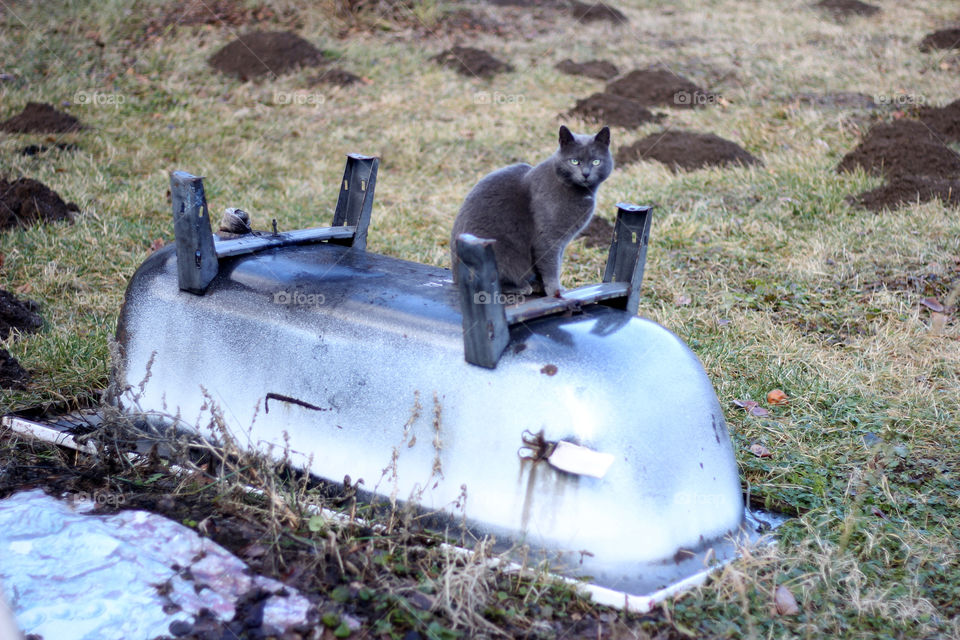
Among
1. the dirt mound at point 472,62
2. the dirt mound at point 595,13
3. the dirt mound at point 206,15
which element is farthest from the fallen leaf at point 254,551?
the dirt mound at point 595,13

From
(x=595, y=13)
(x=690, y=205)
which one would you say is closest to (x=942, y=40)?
(x=595, y=13)

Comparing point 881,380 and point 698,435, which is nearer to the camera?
point 698,435

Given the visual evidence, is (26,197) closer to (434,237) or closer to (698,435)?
(434,237)

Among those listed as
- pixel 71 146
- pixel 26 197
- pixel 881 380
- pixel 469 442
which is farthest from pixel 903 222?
A: pixel 71 146

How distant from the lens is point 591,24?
12.4 metres

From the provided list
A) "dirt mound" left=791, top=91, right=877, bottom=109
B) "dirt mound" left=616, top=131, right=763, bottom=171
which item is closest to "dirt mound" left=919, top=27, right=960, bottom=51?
"dirt mound" left=791, top=91, right=877, bottom=109

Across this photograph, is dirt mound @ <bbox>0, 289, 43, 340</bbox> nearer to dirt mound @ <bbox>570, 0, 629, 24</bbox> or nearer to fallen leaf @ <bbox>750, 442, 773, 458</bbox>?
fallen leaf @ <bbox>750, 442, 773, 458</bbox>

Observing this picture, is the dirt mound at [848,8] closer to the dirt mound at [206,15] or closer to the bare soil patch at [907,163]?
the bare soil patch at [907,163]

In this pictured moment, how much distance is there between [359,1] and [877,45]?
736 cm

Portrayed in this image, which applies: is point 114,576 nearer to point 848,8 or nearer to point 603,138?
point 603,138

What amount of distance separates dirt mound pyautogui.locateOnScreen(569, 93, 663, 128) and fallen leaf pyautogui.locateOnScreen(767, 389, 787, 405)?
5087 millimetres

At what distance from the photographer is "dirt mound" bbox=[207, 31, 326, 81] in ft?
32.6

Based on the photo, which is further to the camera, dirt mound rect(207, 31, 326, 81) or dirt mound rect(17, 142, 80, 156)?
dirt mound rect(207, 31, 326, 81)

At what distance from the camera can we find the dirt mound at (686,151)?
7.28 metres
